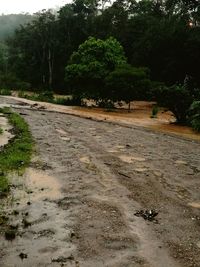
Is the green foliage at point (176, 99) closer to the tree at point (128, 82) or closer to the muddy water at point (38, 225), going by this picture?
the tree at point (128, 82)

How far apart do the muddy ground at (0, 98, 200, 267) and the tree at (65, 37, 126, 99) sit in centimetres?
2062

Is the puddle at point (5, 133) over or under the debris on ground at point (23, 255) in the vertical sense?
under

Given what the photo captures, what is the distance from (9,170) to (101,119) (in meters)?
16.1

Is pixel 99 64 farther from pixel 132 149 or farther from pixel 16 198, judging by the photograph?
pixel 16 198

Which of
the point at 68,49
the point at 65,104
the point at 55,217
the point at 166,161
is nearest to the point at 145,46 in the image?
the point at 65,104

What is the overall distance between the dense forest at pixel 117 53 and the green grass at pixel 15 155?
994 cm

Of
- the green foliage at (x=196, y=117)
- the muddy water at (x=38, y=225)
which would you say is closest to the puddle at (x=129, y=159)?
the muddy water at (x=38, y=225)

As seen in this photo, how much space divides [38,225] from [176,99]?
1828 cm

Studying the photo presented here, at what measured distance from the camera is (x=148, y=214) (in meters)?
8.93

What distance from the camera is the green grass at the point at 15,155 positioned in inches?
451

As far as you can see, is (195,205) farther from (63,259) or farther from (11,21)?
(11,21)

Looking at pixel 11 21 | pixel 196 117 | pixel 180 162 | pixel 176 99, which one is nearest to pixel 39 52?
pixel 176 99

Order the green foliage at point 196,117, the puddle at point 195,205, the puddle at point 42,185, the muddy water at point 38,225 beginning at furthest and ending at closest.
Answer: the green foliage at point 196,117 → the puddle at point 42,185 → the puddle at point 195,205 → the muddy water at point 38,225

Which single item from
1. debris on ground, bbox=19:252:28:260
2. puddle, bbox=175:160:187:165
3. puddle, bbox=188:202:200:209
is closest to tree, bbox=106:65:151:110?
puddle, bbox=175:160:187:165
